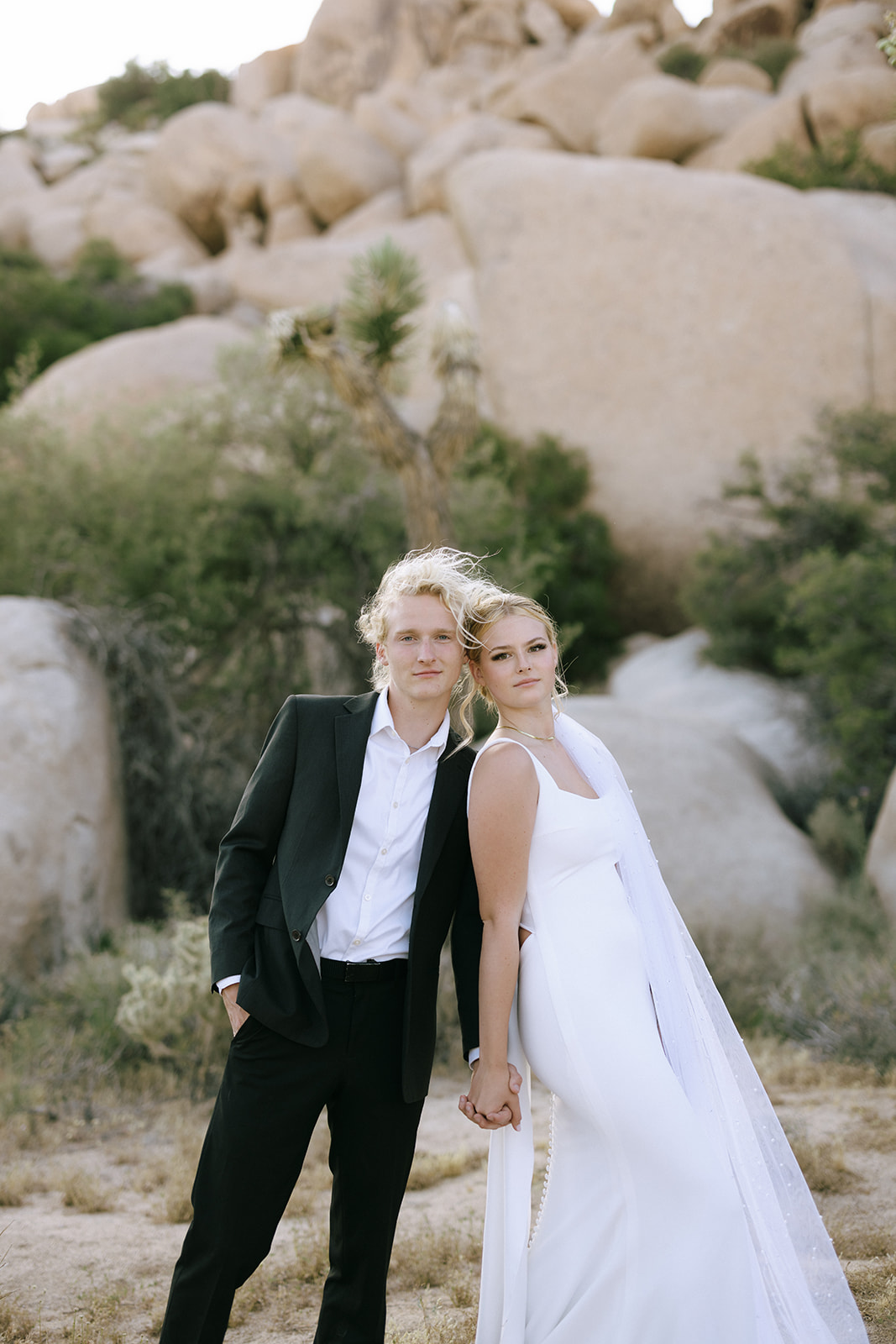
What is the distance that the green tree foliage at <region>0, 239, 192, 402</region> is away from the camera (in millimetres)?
20422

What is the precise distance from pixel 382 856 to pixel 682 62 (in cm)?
2886

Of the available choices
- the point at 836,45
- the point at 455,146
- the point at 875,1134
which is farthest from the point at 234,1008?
the point at 836,45

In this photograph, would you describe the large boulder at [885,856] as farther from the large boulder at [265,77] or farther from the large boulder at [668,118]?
the large boulder at [265,77]

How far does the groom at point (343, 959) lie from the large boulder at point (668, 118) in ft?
72.5

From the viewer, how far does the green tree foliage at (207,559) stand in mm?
7969

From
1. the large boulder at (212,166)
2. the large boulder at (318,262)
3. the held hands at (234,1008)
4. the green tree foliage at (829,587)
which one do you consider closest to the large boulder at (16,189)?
the large boulder at (212,166)

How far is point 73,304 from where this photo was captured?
71.1ft

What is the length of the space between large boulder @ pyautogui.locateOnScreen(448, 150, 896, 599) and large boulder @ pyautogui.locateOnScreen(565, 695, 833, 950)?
5.69 m

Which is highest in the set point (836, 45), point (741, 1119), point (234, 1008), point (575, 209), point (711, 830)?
point (836, 45)

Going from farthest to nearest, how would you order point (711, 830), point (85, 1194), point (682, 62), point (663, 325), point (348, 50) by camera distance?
point (348, 50)
point (682, 62)
point (663, 325)
point (711, 830)
point (85, 1194)

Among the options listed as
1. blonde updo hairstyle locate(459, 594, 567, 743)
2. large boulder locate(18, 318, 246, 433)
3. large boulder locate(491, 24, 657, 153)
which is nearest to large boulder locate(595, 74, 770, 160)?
large boulder locate(491, 24, 657, 153)

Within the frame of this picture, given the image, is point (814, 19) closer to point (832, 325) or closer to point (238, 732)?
point (832, 325)

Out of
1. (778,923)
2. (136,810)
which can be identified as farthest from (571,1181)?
(136,810)

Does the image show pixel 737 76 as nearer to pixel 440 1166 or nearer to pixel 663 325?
pixel 663 325
